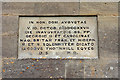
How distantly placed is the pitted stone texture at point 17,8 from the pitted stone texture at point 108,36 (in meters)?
2.14

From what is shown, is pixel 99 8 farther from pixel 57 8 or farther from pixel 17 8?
pixel 17 8

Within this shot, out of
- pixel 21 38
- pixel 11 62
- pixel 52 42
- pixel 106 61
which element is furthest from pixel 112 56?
pixel 11 62

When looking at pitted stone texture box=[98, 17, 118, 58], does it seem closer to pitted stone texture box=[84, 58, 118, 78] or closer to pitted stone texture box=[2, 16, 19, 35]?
pitted stone texture box=[84, 58, 118, 78]

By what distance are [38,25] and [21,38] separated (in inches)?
25.2

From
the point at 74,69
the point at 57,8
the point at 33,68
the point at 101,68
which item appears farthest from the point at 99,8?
the point at 33,68

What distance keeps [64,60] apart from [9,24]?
1.98m

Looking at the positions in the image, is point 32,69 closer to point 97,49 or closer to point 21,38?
point 21,38

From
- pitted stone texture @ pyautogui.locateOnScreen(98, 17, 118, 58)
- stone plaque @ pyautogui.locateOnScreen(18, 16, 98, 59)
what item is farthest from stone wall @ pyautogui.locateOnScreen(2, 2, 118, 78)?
stone plaque @ pyautogui.locateOnScreen(18, 16, 98, 59)

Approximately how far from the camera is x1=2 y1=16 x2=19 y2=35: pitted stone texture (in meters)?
3.28

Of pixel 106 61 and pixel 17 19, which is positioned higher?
pixel 17 19

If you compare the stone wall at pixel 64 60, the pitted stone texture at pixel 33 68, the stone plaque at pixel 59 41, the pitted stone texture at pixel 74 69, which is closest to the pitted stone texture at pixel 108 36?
the stone wall at pixel 64 60

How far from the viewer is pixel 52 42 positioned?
3275 mm

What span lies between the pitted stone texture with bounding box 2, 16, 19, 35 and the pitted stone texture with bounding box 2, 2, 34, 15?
16 centimetres

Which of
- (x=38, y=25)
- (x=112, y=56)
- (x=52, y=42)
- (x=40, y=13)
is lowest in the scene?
(x=112, y=56)
